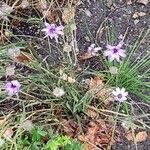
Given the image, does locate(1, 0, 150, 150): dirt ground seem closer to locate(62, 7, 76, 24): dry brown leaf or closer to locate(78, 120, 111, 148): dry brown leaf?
locate(62, 7, 76, 24): dry brown leaf

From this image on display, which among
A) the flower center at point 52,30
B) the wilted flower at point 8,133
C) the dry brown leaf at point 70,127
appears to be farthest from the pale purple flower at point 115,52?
the wilted flower at point 8,133

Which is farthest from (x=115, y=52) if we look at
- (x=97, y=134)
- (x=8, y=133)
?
(x=8, y=133)

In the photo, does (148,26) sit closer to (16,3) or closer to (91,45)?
(91,45)

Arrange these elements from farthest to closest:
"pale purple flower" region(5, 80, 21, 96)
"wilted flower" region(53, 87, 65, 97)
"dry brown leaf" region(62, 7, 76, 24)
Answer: "dry brown leaf" region(62, 7, 76, 24)
"wilted flower" region(53, 87, 65, 97)
"pale purple flower" region(5, 80, 21, 96)

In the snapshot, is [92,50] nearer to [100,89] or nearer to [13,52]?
[100,89]

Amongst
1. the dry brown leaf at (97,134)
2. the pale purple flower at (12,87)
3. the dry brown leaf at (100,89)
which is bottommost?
the dry brown leaf at (97,134)

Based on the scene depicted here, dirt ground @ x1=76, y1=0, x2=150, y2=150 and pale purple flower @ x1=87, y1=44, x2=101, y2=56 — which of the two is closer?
pale purple flower @ x1=87, y1=44, x2=101, y2=56

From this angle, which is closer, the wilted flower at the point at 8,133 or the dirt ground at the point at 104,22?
the wilted flower at the point at 8,133

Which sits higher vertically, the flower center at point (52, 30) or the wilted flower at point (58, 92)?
the flower center at point (52, 30)

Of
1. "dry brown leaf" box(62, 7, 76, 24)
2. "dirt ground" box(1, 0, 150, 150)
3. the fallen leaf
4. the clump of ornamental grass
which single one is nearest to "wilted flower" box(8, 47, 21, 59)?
the fallen leaf

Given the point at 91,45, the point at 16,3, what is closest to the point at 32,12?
the point at 16,3

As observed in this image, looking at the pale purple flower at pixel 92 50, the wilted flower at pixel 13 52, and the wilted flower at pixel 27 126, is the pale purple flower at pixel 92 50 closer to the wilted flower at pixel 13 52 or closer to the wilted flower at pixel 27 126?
the wilted flower at pixel 13 52

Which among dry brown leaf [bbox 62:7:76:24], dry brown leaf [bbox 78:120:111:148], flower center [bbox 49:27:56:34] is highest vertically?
flower center [bbox 49:27:56:34]
